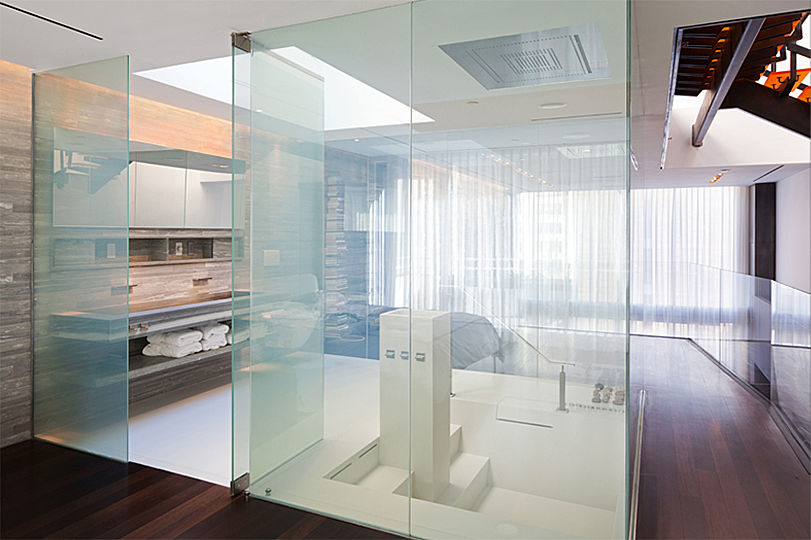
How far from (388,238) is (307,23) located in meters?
1.12

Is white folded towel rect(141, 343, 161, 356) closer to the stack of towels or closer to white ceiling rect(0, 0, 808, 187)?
the stack of towels

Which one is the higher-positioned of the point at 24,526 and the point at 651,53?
the point at 651,53

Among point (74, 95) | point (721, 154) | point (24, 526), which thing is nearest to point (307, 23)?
point (74, 95)

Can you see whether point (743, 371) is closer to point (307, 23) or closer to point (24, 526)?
point (307, 23)

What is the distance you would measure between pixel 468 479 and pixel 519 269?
0.92 metres

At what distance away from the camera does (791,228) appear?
7152 millimetres

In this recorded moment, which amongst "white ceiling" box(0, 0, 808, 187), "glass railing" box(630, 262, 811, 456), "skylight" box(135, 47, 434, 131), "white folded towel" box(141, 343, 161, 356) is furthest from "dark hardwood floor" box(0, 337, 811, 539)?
"skylight" box(135, 47, 434, 131)

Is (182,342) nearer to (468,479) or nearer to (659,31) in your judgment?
(468,479)

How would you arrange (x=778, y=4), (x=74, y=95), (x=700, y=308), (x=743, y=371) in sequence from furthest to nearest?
1. (x=700, y=308)
2. (x=743, y=371)
3. (x=74, y=95)
4. (x=778, y=4)

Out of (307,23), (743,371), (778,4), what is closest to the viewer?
(778,4)

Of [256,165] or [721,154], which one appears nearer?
[256,165]

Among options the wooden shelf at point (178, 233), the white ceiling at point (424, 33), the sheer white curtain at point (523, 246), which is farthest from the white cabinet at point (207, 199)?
the sheer white curtain at point (523, 246)

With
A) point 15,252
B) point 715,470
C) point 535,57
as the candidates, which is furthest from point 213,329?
point 715,470

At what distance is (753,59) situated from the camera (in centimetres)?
346
